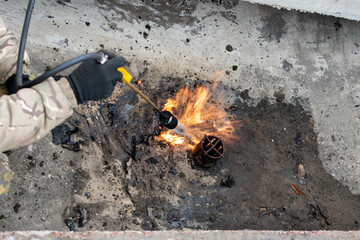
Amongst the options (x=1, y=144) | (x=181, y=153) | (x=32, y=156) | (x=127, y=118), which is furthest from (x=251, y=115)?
(x=1, y=144)

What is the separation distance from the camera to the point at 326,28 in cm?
387

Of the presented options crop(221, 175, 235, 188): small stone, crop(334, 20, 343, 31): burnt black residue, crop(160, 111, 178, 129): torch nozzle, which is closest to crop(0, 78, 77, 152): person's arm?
crop(160, 111, 178, 129): torch nozzle

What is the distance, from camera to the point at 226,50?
143 inches

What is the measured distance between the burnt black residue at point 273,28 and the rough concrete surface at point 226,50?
1 cm

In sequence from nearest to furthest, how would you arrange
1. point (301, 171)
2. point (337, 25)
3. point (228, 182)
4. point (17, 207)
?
point (17, 207), point (228, 182), point (301, 171), point (337, 25)

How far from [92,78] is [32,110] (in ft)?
1.37

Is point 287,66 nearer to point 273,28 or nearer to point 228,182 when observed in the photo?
point 273,28

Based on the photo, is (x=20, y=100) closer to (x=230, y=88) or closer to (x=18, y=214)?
(x=18, y=214)

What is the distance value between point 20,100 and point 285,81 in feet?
9.07

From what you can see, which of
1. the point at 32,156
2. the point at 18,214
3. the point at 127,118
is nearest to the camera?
the point at 18,214

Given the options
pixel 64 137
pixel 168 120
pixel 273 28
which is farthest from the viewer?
pixel 273 28

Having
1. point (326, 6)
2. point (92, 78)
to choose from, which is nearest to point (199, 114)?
point (92, 78)

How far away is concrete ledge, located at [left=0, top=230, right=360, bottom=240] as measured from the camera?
1.96 metres

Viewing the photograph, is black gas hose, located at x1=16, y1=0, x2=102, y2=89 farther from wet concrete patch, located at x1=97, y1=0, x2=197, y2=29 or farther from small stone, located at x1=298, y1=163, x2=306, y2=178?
small stone, located at x1=298, y1=163, x2=306, y2=178
